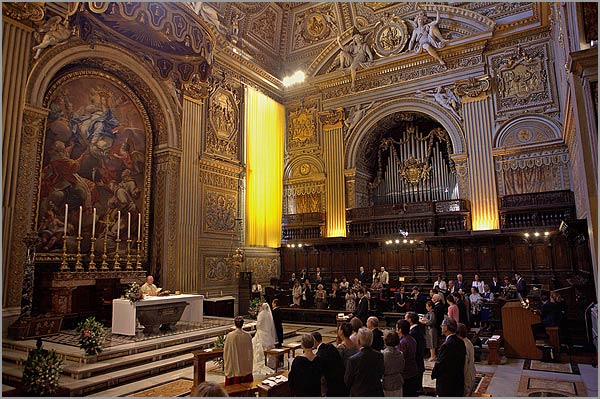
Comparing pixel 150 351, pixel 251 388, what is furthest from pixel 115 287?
A: pixel 251 388

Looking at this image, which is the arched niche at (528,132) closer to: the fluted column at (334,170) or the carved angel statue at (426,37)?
the carved angel statue at (426,37)

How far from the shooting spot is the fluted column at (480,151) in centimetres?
1409

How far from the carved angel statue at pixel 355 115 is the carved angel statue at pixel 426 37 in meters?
2.83

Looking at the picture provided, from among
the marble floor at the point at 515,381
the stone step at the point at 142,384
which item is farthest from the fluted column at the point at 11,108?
the marble floor at the point at 515,381

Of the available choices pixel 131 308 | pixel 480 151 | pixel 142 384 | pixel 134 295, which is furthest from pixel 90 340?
pixel 480 151

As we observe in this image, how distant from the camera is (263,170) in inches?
681

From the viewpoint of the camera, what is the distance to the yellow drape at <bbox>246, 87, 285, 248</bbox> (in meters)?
16.5

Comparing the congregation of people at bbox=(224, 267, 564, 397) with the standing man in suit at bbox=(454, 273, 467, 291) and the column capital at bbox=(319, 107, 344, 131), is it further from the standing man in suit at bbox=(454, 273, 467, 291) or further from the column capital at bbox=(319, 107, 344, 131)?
the column capital at bbox=(319, 107, 344, 131)

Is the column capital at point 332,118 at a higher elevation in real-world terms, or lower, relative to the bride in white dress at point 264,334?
higher

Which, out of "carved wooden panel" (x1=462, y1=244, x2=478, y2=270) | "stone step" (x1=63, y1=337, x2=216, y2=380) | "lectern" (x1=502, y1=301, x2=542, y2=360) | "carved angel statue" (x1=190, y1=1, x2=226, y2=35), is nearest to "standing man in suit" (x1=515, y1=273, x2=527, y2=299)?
"carved wooden panel" (x1=462, y1=244, x2=478, y2=270)

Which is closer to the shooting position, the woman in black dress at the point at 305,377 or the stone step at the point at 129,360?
the woman in black dress at the point at 305,377

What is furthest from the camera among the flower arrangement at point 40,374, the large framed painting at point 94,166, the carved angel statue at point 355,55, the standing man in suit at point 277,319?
the carved angel statue at point 355,55

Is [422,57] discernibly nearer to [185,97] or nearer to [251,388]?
[185,97]

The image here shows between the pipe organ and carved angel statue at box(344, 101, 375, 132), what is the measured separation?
159 cm
